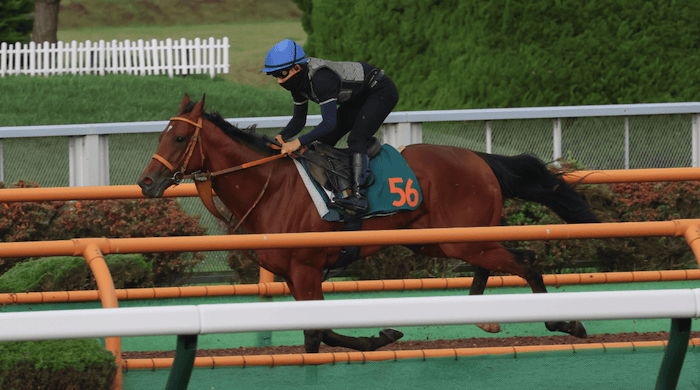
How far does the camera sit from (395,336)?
3.43m

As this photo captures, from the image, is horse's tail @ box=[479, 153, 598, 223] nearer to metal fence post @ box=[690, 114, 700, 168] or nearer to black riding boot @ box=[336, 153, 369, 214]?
black riding boot @ box=[336, 153, 369, 214]

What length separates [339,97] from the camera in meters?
4.04

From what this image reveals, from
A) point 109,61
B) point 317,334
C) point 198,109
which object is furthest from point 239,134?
point 109,61

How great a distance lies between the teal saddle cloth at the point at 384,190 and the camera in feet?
12.9

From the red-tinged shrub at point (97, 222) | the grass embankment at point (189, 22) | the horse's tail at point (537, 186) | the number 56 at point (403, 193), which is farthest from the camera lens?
Result: the grass embankment at point (189, 22)

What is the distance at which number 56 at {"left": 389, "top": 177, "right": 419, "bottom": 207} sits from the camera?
4.08 metres

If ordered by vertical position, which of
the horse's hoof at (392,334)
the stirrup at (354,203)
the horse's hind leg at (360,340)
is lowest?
the horse's hind leg at (360,340)

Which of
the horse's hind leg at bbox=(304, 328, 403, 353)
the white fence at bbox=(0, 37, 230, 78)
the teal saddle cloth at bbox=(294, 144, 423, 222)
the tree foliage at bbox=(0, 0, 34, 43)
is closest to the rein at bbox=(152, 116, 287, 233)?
the teal saddle cloth at bbox=(294, 144, 423, 222)

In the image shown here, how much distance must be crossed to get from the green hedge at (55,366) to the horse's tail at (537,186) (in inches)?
121

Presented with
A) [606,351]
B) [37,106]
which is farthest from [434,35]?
[606,351]

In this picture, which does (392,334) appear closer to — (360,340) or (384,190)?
(360,340)

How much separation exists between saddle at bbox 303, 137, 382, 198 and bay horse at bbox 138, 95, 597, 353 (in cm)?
→ 10

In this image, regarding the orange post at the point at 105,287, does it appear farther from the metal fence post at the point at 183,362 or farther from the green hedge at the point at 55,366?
the metal fence post at the point at 183,362

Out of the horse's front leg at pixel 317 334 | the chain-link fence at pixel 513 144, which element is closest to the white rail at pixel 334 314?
the horse's front leg at pixel 317 334
